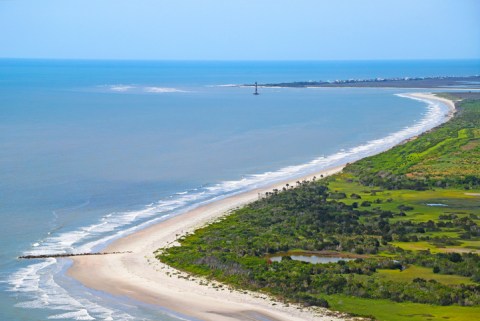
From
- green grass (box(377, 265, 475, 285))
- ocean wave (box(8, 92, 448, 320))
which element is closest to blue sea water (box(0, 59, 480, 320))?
ocean wave (box(8, 92, 448, 320))

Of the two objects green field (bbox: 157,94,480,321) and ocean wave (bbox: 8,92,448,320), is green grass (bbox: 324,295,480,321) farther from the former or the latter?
ocean wave (bbox: 8,92,448,320)

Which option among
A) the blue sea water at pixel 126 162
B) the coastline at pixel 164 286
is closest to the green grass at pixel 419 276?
the coastline at pixel 164 286

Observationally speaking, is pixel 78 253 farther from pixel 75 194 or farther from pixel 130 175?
pixel 130 175

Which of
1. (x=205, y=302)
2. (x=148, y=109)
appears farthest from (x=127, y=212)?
(x=148, y=109)

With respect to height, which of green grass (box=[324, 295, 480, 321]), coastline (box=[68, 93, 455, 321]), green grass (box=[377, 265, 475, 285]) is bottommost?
coastline (box=[68, 93, 455, 321])

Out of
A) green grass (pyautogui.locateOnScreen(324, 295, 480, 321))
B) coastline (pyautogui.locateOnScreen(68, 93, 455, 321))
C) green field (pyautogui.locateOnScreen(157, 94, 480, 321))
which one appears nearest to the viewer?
green grass (pyautogui.locateOnScreen(324, 295, 480, 321))

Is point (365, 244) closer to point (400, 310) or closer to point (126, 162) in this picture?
point (400, 310)

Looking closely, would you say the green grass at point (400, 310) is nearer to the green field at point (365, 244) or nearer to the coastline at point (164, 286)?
the green field at point (365, 244)
